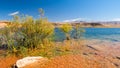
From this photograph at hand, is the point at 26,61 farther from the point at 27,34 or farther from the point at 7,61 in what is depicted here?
the point at 27,34

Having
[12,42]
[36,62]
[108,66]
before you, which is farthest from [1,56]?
[108,66]

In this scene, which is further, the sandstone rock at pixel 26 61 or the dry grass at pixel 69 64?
the dry grass at pixel 69 64

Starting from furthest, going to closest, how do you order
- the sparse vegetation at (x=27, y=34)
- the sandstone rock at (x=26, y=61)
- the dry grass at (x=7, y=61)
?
the sparse vegetation at (x=27, y=34)
the dry grass at (x=7, y=61)
the sandstone rock at (x=26, y=61)

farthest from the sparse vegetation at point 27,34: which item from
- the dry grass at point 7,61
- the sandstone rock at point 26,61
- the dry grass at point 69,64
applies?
the sandstone rock at point 26,61

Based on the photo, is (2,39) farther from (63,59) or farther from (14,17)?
(63,59)

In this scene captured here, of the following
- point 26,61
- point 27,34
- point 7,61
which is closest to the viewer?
point 26,61

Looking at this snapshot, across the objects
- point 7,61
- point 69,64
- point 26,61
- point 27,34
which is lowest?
point 69,64

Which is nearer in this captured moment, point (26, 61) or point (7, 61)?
point (26, 61)

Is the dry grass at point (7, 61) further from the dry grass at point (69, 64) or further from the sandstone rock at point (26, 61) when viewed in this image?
the dry grass at point (69, 64)

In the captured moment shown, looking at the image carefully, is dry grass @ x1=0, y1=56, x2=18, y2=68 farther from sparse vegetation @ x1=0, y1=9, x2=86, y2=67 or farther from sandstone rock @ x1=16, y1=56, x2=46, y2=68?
sparse vegetation @ x1=0, y1=9, x2=86, y2=67

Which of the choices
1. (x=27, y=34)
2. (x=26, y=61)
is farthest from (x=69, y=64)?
(x=27, y=34)

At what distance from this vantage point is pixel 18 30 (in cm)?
1577

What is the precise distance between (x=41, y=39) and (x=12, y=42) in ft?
8.00

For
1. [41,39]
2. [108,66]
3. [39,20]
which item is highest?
[39,20]
